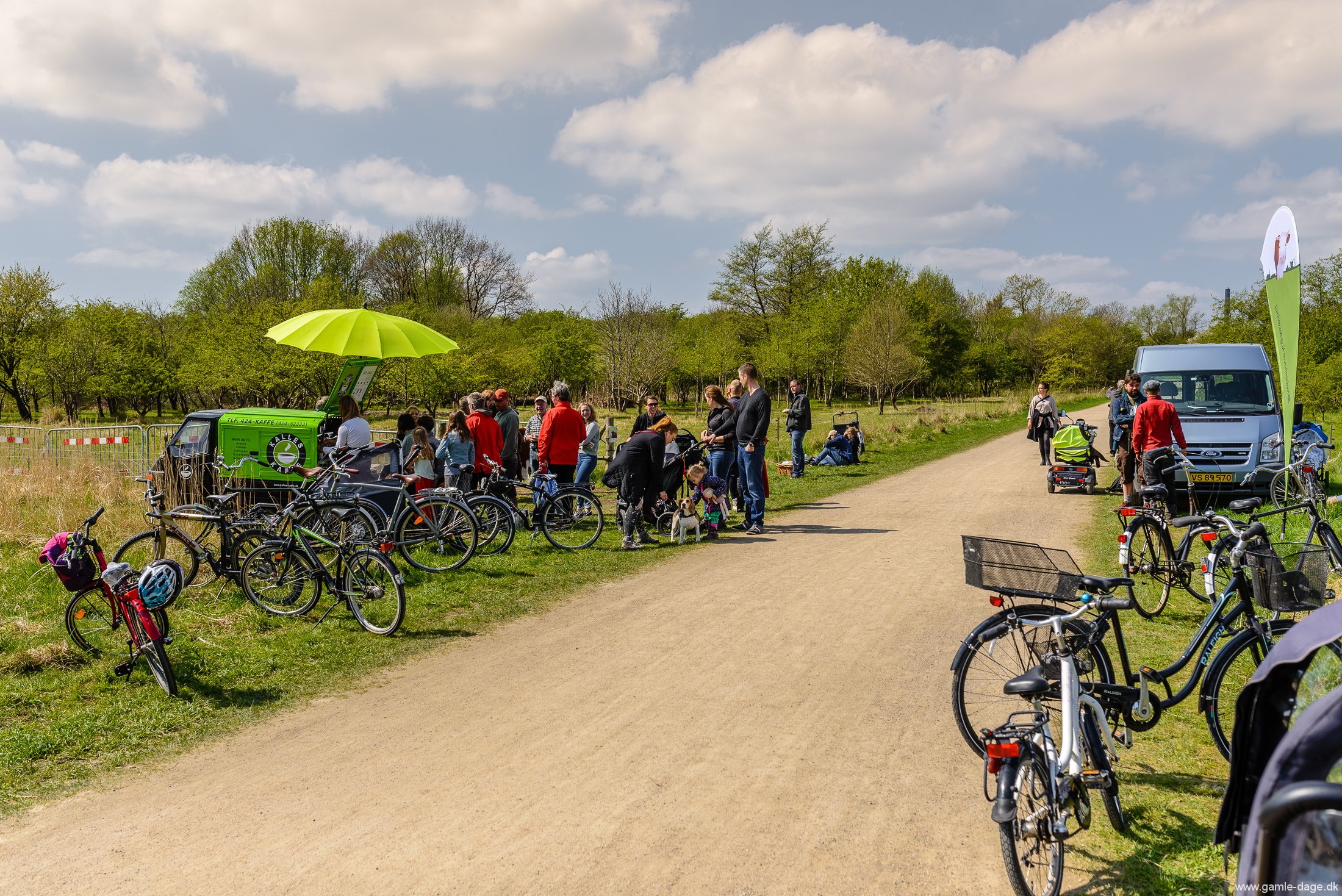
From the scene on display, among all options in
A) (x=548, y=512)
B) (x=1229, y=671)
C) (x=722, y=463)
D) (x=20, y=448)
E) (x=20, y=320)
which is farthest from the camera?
(x=20, y=320)

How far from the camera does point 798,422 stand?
56.4 ft

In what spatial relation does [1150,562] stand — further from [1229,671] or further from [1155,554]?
[1229,671]

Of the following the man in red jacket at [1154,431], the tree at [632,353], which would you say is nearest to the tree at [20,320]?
the tree at [632,353]

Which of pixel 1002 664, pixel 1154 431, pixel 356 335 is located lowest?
pixel 1002 664

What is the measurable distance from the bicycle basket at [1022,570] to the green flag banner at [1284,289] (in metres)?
3.07

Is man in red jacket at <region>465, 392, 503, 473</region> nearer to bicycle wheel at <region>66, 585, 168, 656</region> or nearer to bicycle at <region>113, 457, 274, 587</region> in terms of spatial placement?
bicycle at <region>113, 457, 274, 587</region>

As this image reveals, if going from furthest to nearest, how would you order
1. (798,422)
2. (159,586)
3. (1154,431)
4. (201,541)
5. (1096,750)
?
(798,422) → (1154,431) → (201,541) → (159,586) → (1096,750)

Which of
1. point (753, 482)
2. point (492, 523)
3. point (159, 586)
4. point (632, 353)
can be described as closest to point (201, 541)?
point (159, 586)

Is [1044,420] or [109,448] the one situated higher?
[109,448]

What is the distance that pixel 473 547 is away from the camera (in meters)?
9.38

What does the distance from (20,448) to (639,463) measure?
14.1 meters

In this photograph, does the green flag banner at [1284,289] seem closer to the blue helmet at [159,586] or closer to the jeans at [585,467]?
the blue helmet at [159,586]

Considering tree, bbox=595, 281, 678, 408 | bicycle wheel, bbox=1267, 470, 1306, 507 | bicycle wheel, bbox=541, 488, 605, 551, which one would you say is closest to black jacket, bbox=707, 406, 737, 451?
bicycle wheel, bbox=541, 488, 605, 551

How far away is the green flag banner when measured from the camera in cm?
582
